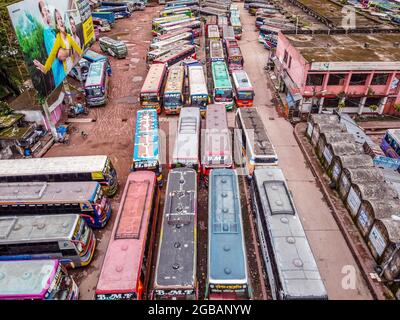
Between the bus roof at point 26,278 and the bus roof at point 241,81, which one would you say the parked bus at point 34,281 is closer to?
the bus roof at point 26,278

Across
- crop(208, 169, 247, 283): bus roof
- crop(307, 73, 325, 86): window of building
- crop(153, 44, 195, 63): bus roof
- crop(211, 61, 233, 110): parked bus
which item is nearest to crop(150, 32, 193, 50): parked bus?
crop(153, 44, 195, 63): bus roof

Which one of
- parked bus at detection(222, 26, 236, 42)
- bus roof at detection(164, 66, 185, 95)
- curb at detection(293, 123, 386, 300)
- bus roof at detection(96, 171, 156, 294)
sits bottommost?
curb at detection(293, 123, 386, 300)

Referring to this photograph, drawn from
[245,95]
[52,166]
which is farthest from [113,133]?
[245,95]

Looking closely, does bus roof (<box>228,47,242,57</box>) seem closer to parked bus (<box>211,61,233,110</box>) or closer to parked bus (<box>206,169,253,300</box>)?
parked bus (<box>211,61,233,110</box>)

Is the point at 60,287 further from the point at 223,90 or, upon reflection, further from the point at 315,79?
the point at 315,79
